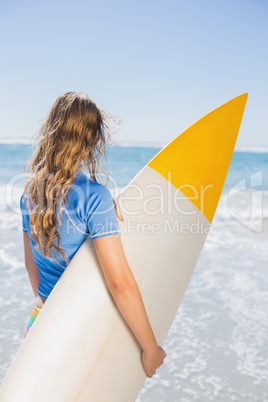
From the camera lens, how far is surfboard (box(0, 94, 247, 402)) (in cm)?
105

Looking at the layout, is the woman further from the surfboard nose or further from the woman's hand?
the surfboard nose

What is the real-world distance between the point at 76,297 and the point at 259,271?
8.54ft

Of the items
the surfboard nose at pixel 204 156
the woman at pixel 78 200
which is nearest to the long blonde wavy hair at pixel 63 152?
the woman at pixel 78 200

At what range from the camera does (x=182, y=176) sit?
5.17 feet

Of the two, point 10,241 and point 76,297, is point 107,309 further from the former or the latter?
point 10,241

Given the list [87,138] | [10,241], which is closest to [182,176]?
[87,138]

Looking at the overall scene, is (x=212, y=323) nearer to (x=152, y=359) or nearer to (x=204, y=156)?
(x=204, y=156)

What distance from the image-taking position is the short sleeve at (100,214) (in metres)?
0.90

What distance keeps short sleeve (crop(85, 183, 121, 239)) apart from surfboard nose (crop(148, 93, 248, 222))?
0.67 metres

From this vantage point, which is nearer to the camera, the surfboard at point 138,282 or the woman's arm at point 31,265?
the surfboard at point 138,282

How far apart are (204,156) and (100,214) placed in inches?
35.1

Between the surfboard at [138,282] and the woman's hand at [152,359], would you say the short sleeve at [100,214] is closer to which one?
the surfboard at [138,282]

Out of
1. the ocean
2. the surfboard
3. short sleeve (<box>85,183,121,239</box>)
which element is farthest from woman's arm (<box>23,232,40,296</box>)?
the ocean

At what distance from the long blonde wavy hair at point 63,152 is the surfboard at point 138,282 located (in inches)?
6.0
